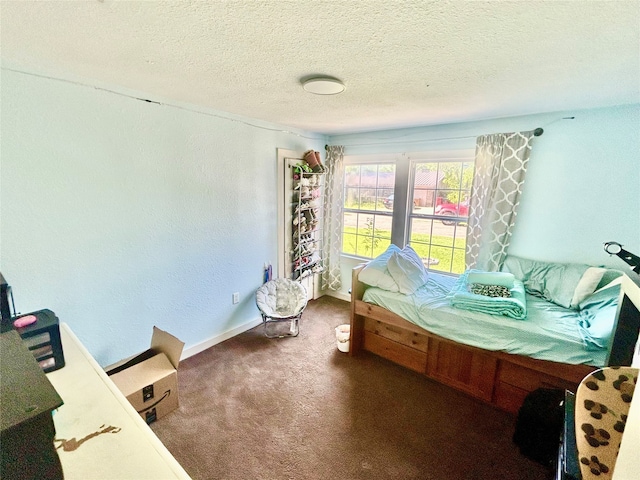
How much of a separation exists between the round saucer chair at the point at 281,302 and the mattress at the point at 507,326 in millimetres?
821

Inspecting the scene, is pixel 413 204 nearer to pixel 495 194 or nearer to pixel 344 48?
pixel 495 194

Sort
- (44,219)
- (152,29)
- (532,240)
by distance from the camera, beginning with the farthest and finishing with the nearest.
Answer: (532,240) < (44,219) < (152,29)

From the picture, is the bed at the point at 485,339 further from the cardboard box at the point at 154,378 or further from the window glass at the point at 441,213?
the cardboard box at the point at 154,378

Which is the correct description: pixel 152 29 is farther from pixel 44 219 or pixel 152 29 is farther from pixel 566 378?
pixel 566 378

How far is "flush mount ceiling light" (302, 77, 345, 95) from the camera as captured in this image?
1623 mm

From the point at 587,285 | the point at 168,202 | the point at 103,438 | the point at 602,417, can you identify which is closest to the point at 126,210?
the point at 168,202

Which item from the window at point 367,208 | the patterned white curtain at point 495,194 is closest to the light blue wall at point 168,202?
the patterned white curtain at point 495,194

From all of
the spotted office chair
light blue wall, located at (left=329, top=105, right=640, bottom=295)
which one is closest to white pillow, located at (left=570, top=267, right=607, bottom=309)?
light blue wall, located at (left=329, top=105, right=640, bottom=295)

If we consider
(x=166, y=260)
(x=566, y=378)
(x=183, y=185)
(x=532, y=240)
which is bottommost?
(x=566, y=378)

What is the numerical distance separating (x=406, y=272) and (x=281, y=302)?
1373mm

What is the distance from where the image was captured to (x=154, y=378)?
1.83 meters

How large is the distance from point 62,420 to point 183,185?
176cm

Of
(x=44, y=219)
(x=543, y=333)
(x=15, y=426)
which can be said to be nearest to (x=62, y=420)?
(x=15, y=426)

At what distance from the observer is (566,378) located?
1802 millimetres
